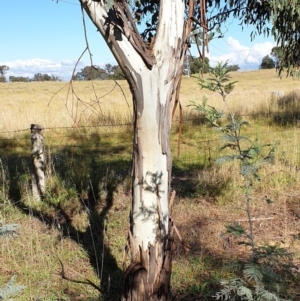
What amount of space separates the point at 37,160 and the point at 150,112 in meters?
3.23

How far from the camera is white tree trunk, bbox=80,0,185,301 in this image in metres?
2.34

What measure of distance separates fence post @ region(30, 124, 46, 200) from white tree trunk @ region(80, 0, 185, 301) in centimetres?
301

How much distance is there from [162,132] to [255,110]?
34.2 ft

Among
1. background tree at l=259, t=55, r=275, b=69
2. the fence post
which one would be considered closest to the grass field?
the fence post

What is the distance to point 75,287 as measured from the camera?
342cm

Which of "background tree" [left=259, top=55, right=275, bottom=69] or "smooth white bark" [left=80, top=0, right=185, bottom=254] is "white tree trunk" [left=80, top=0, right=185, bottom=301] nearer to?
"smooth white bark" [left=80, top=0, right=185, bottom=254]

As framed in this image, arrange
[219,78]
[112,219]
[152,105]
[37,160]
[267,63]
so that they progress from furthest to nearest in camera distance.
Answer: [267,63] < [37,160] < [112,219] < [219,78] < [152,105]

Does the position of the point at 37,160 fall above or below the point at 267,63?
below

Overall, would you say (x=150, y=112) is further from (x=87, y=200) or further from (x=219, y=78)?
(x=87, y=200)

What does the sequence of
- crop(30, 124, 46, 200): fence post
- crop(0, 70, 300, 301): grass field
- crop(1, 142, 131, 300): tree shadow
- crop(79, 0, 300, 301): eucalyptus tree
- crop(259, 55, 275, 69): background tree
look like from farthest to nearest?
crop(259, 55, 275, 69): background tree → crop(30, 124, 46, 200): fence post → crop(1, 142, 131, 300): tree shadow → crop(0, 70, 300, 301): grass field → crop(79, 0, 300, 301): eucalyptus tree

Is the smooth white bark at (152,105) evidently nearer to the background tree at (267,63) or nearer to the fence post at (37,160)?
the fence post at (37,160)

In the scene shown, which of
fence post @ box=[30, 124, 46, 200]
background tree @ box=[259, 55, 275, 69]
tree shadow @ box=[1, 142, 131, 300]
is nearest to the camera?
tree shadow @ box=[1, 142, 131, 300]

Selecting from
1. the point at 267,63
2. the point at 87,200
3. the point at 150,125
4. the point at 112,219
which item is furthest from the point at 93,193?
the point at 267,63

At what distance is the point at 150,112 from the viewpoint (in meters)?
2.44
